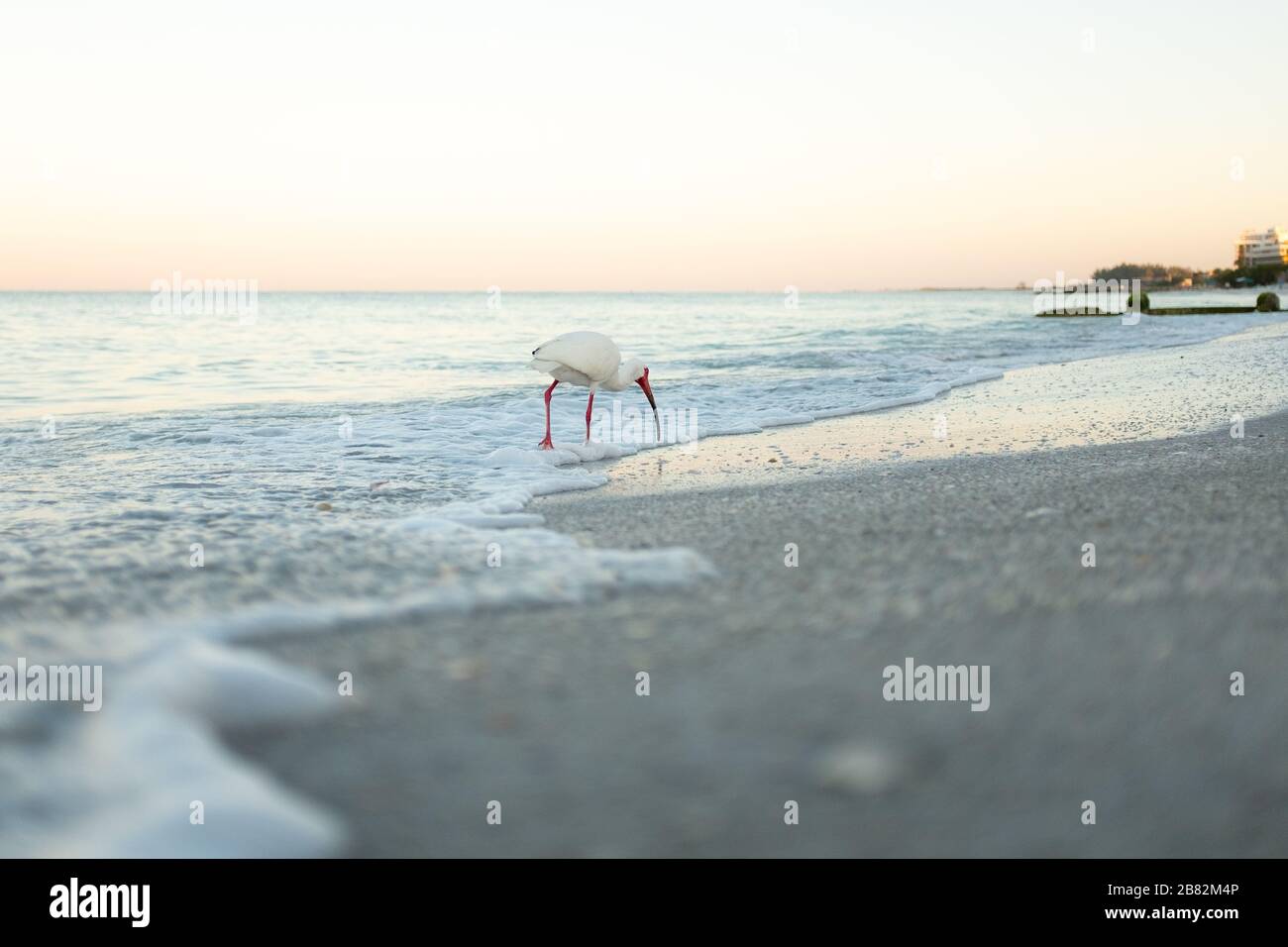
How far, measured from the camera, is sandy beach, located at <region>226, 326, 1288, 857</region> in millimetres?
2170

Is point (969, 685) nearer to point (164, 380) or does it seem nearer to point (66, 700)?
point (66, 700)

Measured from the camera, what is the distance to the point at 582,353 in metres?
9.96

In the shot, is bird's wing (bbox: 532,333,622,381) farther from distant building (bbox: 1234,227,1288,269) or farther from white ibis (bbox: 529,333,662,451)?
distant building (bbox: 1234,227,1288,269)

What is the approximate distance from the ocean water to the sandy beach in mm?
202

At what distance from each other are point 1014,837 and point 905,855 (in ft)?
0.83

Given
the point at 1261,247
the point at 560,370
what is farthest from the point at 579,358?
the point at 1261,247

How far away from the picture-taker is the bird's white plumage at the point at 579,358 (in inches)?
391

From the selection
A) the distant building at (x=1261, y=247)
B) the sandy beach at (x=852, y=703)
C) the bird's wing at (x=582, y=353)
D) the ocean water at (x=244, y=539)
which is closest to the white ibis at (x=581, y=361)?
the bird's wing at (x=582, y=353)

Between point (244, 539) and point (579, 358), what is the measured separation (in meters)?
5.26

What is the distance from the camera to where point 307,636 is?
11.5 ft

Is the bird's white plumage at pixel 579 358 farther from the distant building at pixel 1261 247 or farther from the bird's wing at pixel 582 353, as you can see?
the distant building at pixel 1261 247

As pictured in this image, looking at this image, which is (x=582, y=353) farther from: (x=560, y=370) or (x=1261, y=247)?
(x=1261, y=247)

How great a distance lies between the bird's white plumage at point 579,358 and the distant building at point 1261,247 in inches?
6321
